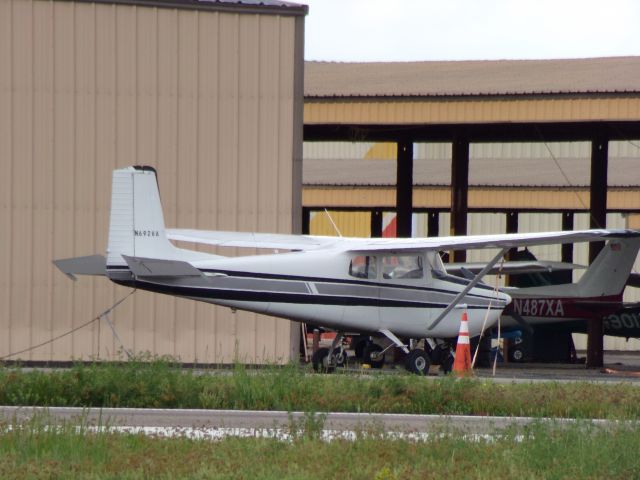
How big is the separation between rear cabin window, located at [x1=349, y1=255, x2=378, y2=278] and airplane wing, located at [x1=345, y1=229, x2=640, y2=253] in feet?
0.50

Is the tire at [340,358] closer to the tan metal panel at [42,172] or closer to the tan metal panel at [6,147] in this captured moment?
the tan metal panel at [42,172]

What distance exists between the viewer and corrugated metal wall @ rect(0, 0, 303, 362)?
70.0 ft

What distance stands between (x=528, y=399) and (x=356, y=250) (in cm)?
647

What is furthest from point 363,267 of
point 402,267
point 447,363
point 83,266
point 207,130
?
point 83,266

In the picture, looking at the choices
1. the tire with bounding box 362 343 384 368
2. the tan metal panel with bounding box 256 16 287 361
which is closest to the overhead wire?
the tan metal panel with bounding box 256 16 287 361

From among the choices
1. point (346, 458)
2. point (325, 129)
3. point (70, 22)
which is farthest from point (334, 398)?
point (325, 129)

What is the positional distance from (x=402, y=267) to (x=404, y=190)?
9.56 meters

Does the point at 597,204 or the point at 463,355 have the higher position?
the point at 597,204

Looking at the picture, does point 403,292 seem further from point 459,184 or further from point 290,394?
point 459,184

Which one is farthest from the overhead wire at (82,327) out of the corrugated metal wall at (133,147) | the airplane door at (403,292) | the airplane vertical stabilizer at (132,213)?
the airplane door at (403,292)

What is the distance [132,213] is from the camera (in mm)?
18453

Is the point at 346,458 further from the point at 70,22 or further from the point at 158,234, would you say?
the point at 70,22

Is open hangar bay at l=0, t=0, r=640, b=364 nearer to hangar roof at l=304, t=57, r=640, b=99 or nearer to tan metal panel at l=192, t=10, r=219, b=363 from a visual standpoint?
tan metal panel at l=192, t=10, r=219, b=363

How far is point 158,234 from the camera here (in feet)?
61.4
